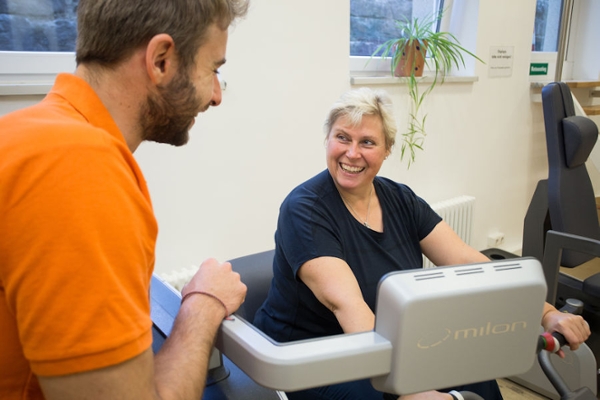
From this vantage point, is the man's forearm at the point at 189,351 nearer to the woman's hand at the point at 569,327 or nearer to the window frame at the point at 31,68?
the woman's hand at the point at 569,327

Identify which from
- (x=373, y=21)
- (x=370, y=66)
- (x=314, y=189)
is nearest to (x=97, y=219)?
(x=314, y=189)

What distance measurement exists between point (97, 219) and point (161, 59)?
0.99 ft

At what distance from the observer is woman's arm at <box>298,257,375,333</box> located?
117 cm

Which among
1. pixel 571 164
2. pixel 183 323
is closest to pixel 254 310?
pixel 183 323

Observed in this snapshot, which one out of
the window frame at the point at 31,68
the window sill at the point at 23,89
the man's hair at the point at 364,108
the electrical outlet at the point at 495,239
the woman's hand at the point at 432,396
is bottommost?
the electrical outlet at the point at 495,239

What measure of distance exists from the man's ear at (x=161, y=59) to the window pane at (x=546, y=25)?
3415 millimetres

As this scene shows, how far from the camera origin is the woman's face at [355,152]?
58.6 inches

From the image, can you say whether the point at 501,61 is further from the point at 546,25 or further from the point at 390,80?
the point at 390,80

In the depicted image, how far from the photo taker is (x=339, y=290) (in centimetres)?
122

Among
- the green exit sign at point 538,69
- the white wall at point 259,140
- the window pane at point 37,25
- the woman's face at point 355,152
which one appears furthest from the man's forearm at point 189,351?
the green exit sign at point 538,69

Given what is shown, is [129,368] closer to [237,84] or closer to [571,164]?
[237,84]

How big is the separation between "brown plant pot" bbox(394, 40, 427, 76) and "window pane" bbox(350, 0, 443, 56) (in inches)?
8.2

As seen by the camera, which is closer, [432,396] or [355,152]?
[432,396]

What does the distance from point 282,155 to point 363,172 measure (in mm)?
779
